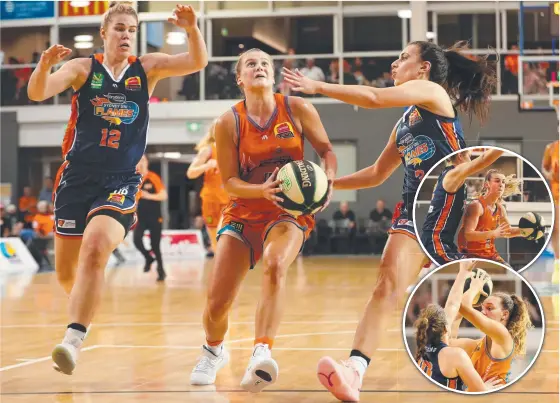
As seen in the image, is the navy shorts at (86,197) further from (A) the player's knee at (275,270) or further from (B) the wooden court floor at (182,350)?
(A) the player's knee at (275,270)

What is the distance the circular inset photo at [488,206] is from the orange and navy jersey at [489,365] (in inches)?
17.9

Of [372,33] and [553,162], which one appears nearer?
[553,162]

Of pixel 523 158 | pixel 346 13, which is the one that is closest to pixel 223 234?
pixel 523 158

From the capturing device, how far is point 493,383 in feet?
15.1

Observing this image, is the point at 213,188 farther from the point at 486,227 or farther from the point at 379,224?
the point at 379,224

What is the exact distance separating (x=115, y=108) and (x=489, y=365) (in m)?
2.45

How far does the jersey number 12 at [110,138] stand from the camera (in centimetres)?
528

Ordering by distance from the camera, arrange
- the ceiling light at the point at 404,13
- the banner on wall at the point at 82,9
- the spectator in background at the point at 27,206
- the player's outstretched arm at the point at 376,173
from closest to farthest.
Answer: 1. the player's outstretched arm at the point at 376,173
2. the spectator in background at the point at 27,206
3. the banner on wall at the point at 82,9
4. the ceiling light at the point at 404,13

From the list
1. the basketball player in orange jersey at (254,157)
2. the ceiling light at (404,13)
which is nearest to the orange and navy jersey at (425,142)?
the basketball player in orange jersey at (254,157)

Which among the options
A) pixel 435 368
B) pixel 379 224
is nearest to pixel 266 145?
pixel 435 368

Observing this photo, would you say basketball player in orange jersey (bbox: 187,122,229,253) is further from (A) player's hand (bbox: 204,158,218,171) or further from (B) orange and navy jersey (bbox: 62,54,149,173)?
(B) orange and navy jersey (bbox: 62,54,149,173)

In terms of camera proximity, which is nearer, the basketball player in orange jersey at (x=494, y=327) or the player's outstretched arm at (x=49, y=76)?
the basketball player in orange jersey at (x=494, y=327)

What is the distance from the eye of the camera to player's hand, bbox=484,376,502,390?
4.59m

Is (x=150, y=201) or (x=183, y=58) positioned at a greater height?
(x=183, y=58)
